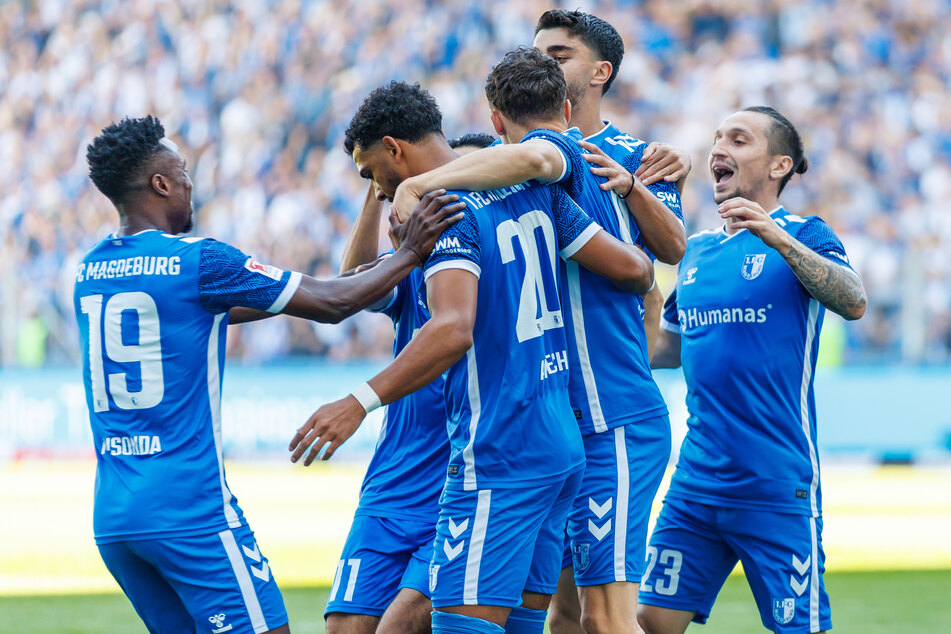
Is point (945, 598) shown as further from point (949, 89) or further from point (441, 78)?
point (441, 78)

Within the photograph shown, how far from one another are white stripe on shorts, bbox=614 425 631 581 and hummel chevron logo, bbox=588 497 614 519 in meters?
0.03

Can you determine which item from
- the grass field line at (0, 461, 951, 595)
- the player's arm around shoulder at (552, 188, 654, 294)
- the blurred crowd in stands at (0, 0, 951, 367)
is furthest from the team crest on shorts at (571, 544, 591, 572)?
the blurred crowd in stands at (0, 0, 951, 367)

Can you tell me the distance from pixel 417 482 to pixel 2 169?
63.3ft

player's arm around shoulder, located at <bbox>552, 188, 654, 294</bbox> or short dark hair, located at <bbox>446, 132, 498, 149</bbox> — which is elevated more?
short dark hair, located at <bbox>446, 132, 498, 149</bbox>

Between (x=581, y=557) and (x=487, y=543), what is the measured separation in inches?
26.7

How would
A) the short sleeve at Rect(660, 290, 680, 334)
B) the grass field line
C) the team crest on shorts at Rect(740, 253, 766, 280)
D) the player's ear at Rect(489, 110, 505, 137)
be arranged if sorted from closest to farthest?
the player's ear at Rect(489, 110, 505, 137) < the team crest on shorts at Rect(740, 253, 766, 280) < the short sleeve at Rect(660, 290, 680, 334) < the grass field line

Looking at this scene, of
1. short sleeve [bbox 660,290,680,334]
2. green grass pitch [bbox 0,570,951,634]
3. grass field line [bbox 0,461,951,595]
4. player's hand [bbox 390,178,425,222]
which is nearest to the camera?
player's hand [bbox 390,178,425,222]

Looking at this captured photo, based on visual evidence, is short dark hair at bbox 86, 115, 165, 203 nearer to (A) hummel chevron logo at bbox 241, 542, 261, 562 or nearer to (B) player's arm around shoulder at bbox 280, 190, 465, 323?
(B) player's arm around shoulder at bbox 280, 190, 465, 323

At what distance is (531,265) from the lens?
396cm

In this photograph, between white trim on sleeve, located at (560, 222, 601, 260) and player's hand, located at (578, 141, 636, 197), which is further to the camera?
player's hand, located at (578, 141, 636, 197)

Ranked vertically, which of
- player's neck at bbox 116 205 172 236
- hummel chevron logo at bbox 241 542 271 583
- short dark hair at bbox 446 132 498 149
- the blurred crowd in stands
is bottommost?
hummel chevron logo at bbox 241 542 271 583

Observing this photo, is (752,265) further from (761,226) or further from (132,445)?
(132,445)

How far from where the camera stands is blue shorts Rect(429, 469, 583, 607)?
12.3ft

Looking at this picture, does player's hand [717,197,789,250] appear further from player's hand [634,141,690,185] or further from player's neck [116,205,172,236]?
player's neck [116,205,172,236]
